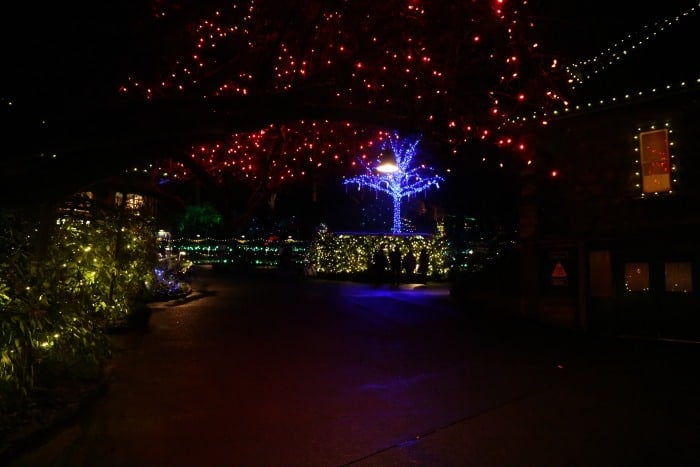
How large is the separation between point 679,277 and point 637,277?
783 millimetres

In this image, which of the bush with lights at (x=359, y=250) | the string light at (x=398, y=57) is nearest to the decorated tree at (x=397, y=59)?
the string light at (x=398, y=57)

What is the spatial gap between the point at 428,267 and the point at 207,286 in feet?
31.4

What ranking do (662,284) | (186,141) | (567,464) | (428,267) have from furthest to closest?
(428,267) < (662,284) < (186,141) < (567,464)

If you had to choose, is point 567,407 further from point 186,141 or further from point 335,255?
point 335,255

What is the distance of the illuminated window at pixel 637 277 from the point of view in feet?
40.3

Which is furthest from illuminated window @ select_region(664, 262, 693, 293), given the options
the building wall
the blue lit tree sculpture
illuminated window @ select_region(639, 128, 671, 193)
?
the blue lit tree sculpture

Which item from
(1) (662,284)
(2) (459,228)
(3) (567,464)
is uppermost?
(2) (459,228)

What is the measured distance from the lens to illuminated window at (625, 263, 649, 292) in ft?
40.3

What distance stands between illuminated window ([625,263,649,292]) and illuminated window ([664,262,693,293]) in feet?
1.29

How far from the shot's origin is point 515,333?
40.3ft

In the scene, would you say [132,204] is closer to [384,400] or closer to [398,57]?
[398,57]

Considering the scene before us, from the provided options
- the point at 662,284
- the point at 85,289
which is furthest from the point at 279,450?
the point at 662,284

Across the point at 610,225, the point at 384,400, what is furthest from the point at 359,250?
the point at 384,400

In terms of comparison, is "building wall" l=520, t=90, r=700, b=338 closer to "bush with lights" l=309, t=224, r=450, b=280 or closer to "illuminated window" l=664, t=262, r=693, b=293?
"illuminated window" l=664, t=262, r=693, b=293
